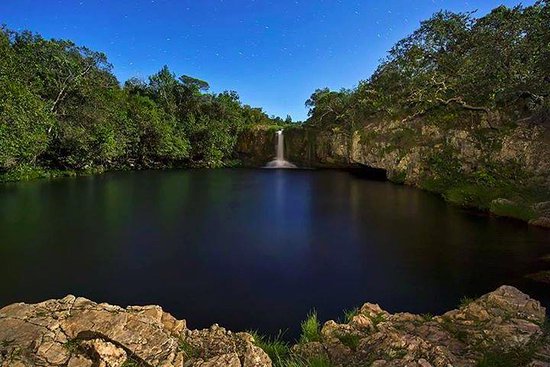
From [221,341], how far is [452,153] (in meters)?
23.0

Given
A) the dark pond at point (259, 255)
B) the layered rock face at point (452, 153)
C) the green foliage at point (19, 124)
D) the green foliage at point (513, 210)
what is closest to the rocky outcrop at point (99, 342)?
the dark pond at point (259, 255)

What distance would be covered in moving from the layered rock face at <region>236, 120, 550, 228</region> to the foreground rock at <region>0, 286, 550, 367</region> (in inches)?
477

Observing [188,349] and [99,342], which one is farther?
[188,349]

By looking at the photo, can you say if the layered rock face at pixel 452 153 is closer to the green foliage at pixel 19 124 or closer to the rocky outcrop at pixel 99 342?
the rocky outcrop at pixel 99 342

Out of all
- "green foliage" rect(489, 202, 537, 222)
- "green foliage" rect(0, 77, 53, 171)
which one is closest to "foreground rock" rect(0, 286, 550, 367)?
"green foliage" rect(489, 202, 537, 222)

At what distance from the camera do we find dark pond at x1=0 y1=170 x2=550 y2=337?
7.88m

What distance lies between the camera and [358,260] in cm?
1051

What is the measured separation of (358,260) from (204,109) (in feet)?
139

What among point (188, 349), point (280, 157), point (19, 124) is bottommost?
point (188, 349)

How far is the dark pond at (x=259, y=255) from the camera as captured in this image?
788cm

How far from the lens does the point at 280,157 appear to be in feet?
155

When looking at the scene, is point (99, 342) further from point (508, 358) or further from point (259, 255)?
point (259, 255)

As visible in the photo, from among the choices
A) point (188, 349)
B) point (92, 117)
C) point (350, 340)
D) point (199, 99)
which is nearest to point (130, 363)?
point (188, 349)

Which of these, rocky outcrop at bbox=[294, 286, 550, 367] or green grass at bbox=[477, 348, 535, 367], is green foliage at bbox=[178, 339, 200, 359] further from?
green grass at bbox=[477, 348, 535, 367]
